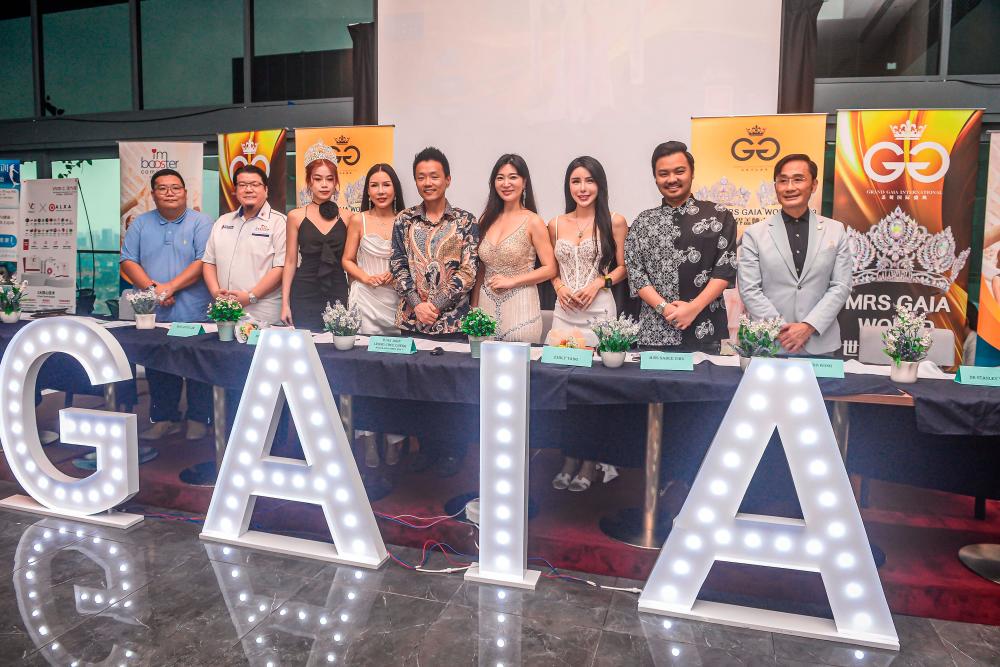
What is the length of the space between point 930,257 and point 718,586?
2.69 m

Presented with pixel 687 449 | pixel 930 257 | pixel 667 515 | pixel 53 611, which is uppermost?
pixel 930 257

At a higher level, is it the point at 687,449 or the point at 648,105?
the point at 648,105

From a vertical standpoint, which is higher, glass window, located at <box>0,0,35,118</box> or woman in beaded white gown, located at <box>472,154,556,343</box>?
glass window, located at <box>0,0,35,118</box>

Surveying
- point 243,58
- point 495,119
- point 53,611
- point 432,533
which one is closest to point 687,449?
point 432,533

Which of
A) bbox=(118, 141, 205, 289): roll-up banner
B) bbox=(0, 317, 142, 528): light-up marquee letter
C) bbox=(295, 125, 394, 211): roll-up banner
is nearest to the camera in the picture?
bbox=(0, 317, 142, 528): light-up marquee letter

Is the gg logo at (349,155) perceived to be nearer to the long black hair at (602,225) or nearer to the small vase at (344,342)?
the long black hair at (602,225)

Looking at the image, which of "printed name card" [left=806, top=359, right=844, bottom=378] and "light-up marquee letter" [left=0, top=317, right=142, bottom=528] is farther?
"light-up marquee letter" [left=0, top=317, right=142, bottom=528]

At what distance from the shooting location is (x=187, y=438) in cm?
362

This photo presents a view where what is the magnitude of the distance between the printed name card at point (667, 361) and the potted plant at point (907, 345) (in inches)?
25.5

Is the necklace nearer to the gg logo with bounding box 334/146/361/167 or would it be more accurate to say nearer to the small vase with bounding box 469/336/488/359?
the small vase with bounding box 469/336/488/359

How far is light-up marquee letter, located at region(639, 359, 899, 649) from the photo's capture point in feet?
6.39

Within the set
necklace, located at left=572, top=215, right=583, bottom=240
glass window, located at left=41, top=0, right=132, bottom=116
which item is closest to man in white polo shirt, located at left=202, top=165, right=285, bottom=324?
necklace, located at left=572, top=215, right=583, bottom=240

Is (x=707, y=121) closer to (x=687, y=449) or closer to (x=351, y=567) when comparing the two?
(x=687, y=449)

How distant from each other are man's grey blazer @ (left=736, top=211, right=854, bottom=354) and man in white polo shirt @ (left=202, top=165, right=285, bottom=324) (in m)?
2.40
